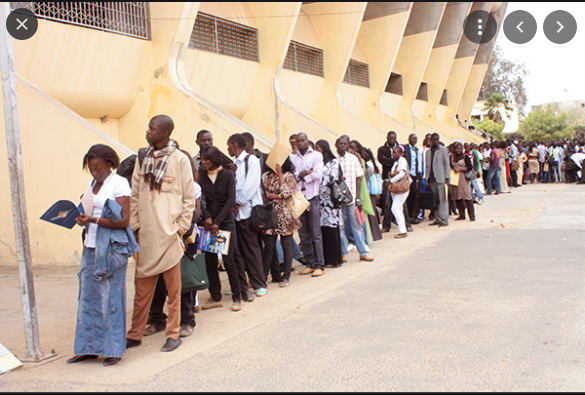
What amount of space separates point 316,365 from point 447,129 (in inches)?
1034

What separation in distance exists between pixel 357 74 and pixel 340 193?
1497 cm

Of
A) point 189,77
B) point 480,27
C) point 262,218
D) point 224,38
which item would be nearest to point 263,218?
point 262,218

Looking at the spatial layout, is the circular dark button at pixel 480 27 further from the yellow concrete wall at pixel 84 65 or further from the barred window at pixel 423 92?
the yellow concrete wall at pixel 84 65

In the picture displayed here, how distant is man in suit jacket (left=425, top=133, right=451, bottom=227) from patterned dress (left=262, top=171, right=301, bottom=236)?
5.03 metres

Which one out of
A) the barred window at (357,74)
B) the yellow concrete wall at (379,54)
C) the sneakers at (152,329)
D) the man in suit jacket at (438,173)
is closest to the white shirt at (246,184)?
the sneakers at (152,329)

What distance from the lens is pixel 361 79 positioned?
21.4m

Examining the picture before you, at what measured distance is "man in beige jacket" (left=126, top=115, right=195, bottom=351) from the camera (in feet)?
13.6

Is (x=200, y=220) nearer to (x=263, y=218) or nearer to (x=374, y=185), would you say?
(x=263, y=218)

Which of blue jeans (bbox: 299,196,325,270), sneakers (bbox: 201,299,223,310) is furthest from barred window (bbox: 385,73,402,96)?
sneakers (bbox: 201,299,223,310)

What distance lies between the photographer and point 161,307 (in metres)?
4.93

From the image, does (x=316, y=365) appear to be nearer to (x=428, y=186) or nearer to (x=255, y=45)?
(x=428, y=186)

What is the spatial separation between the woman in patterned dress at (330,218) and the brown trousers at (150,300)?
324 centimetres

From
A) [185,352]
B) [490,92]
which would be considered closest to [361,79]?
[185,352]

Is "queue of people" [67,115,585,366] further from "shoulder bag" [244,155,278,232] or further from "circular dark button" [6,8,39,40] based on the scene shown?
"circular dark button" [6,8,39,40]
